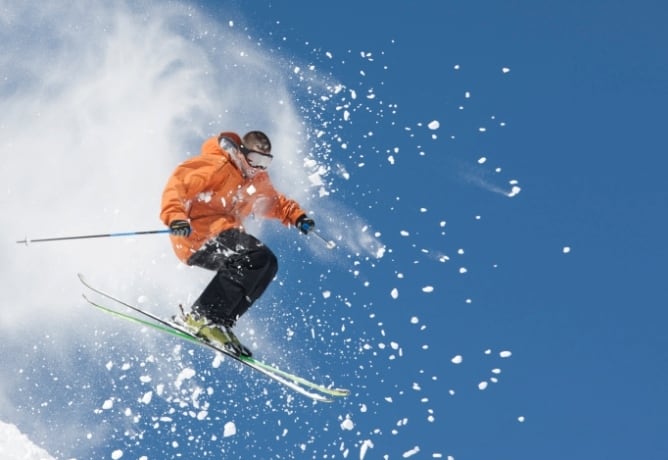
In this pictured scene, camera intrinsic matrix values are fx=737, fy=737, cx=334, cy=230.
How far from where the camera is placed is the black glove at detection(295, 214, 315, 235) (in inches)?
351

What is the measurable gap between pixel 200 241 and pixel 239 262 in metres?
0.55

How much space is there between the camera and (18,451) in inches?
728

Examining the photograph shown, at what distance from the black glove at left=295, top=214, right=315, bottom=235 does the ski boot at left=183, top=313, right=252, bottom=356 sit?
1617 millimetres

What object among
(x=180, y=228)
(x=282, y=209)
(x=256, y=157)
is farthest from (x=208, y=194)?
(x=282, y=209)

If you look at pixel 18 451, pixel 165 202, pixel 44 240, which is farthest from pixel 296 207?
pixel 18 451

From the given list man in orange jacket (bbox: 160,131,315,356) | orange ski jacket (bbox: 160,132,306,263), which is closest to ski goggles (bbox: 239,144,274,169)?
man in orange jacket (bbox: 160,131,315,356)

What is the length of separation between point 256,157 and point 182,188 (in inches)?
34.4

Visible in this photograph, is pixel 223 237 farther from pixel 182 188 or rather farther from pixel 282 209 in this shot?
pixel 282 209

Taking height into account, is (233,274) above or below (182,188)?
below

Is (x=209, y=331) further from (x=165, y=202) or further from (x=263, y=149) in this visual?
(x=263, y=149)

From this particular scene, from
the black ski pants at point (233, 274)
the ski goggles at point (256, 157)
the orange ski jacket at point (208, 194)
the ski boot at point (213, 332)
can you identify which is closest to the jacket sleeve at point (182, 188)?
the orange ski jacket at point (208, 194)

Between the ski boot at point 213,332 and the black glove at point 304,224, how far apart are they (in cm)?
162

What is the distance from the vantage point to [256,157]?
792 cm

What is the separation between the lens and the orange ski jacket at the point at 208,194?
7.57 m
